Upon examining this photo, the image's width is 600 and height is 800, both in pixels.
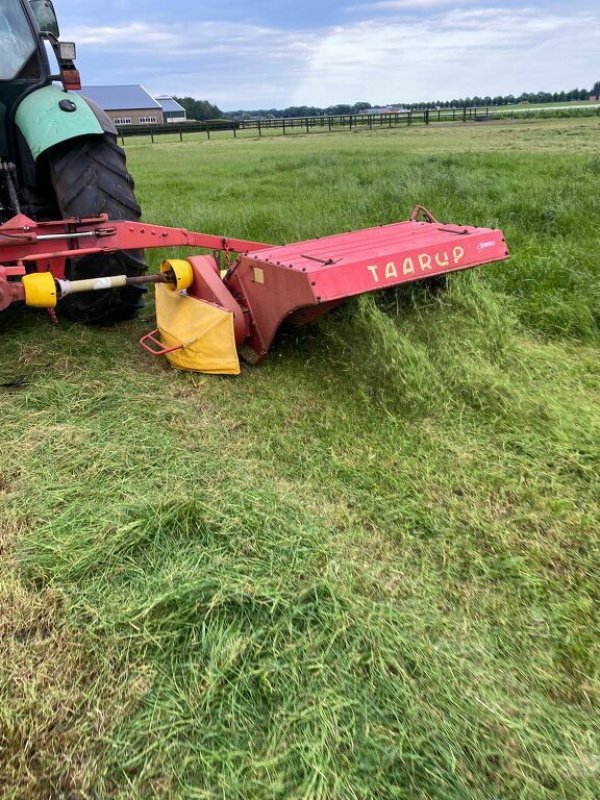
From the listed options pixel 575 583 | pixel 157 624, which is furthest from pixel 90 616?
pixel 575 583

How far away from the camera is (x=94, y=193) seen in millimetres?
3543

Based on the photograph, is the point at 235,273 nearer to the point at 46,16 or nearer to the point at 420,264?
the point at 420,264

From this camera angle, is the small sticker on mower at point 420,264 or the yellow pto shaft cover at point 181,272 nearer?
the small sticker on mower at point 420,264

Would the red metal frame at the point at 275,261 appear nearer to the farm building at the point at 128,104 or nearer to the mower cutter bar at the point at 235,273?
the mower cutter bar at the point at 235,273

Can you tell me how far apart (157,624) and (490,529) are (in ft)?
3.81

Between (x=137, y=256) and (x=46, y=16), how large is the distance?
6.76 feet

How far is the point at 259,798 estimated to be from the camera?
1.42 meters

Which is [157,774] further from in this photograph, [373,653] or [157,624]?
[373,653]

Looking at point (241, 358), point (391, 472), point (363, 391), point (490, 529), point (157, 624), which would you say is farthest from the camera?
point (241, 358)

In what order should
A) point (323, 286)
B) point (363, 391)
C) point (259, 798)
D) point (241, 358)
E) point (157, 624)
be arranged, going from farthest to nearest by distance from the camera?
point (241, 358) → point (363, 391) → point (323, 286) → point (157, 624) → point (259, 798)

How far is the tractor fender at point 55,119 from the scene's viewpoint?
137 inches

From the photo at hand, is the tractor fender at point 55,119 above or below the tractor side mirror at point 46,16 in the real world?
below

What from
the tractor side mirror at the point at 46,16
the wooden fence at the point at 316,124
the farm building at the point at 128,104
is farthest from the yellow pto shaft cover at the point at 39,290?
the farm building at the point at 128,104

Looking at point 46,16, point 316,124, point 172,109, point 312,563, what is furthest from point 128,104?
point 312,563
